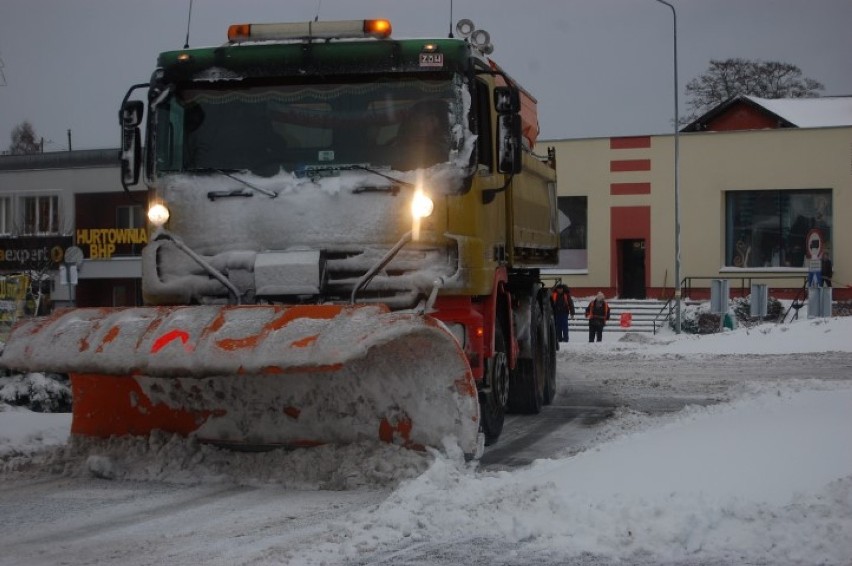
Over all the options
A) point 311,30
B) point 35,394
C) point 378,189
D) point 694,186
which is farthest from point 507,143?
point 694,186

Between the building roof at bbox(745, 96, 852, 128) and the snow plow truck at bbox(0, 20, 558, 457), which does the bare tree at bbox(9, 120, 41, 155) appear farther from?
the snow plow truck at bbox(0, 20, 558, 457)

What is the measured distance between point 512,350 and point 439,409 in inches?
118

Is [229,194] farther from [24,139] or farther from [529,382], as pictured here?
[24,139]

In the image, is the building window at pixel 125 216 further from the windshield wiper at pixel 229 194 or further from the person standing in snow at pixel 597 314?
the windshield wiper at pixel 229 194

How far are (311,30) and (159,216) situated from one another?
1.76 m

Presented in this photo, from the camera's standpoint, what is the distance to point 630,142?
1886 inches

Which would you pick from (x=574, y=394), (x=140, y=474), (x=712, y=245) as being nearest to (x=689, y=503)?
(x=140, y=474)

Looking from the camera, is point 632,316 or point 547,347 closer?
point 547,347

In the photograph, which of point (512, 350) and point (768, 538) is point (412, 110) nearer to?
point (512, 350)

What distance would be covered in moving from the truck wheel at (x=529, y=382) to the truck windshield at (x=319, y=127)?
3963 millimetres

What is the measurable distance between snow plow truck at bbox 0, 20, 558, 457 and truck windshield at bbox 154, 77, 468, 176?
0.4 inches

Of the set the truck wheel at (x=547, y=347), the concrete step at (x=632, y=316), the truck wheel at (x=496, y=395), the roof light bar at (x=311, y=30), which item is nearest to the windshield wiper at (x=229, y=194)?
the roof light bar at (x=311, y=30)

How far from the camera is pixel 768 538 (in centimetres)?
571

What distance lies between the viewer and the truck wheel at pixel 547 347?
549 inches
